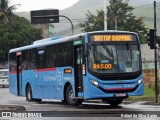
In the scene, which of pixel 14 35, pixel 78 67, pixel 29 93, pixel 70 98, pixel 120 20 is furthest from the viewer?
pixel 120 20

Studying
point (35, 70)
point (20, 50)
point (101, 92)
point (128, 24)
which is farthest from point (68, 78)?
point (128, 24)

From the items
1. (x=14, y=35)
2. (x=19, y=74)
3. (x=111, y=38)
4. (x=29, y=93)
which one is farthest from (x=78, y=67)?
(x=14, y=35)

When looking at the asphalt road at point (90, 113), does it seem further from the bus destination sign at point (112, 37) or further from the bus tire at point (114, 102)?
the bus destination sign at point (112, 37)

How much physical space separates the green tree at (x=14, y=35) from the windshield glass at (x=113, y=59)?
54878 millimetres

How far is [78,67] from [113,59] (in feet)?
5.75

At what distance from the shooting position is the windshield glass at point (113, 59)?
65.3 feet

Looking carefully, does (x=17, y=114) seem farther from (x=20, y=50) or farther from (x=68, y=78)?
(x=20, y=50)

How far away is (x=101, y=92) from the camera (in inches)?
783

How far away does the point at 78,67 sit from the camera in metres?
20.9

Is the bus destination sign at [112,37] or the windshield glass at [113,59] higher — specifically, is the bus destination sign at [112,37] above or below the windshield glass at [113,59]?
above

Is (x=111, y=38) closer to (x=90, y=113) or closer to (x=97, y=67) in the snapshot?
(x=97, y=67)

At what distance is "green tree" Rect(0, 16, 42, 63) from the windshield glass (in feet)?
180

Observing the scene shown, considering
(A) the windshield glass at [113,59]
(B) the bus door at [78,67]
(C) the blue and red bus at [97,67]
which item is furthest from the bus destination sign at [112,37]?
(B) the bus door at [78,67]

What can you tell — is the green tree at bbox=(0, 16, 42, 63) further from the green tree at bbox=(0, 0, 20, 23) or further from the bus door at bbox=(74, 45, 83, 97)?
the bus door at bbox=(74, 45, 83, 97)
